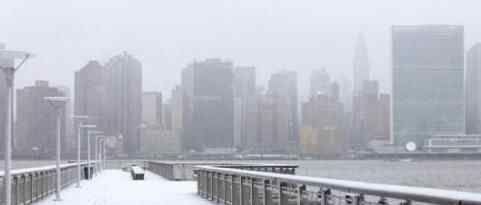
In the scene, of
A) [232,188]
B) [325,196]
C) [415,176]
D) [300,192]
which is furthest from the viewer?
[415,176]

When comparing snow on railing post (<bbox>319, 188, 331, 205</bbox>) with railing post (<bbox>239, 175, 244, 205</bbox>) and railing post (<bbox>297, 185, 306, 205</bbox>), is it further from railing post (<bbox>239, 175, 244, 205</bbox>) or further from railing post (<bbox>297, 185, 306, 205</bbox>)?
railing post (<bbox>239, 175, 244, 205</bbox>)

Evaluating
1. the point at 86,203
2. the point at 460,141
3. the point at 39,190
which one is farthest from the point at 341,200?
the point at 460,141

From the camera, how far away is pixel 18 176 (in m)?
18.0

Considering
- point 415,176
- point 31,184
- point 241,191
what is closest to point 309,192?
point 241,191

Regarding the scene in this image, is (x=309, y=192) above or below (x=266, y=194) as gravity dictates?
above

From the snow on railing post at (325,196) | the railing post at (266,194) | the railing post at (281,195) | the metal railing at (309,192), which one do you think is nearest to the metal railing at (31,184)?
the metal railing at (309,192)

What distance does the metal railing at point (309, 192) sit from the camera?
698 cm

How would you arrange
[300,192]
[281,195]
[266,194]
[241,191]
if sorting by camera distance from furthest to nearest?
1. [241,191]
2. [266,194]
3. [281,195]
4. [300,192]

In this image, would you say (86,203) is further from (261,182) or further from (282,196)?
(282,196)

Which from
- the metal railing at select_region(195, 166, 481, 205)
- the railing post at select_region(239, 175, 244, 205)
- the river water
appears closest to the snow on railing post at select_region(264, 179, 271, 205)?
the metal railing at select_region(195, 166, 481, 205)

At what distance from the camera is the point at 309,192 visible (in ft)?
36.5

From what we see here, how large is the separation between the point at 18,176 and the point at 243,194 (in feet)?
16.4

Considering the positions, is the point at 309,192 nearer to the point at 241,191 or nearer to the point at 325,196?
the point at 325,196

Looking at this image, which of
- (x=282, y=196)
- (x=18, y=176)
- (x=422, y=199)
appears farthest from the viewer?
(x=18, y=176)
